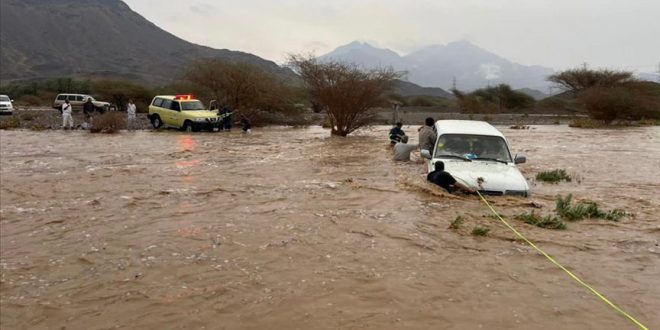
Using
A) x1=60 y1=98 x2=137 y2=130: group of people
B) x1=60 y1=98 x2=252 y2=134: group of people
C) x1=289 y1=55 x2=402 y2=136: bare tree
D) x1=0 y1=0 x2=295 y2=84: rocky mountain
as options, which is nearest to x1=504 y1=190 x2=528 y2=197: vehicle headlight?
x1=289 y1=55 x2=402 y2=136: bare tree

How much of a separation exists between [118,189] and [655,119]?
39313 mm

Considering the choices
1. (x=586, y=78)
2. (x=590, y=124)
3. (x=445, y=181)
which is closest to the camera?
(x=445, y=181)

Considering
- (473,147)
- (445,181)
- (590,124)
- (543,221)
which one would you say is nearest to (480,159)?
(473,147)

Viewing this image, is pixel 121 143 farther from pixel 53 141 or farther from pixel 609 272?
pixel 609 272

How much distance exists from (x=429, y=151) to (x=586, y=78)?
160 ft

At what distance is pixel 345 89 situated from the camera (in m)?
25.1

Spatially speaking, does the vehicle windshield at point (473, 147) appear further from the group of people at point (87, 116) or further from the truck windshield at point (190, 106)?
the group of people at point (87, 116)

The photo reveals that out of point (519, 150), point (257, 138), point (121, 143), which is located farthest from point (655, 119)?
point (121, 143)

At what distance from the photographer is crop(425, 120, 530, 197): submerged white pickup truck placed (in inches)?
353

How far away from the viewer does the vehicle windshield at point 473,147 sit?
1013 cm

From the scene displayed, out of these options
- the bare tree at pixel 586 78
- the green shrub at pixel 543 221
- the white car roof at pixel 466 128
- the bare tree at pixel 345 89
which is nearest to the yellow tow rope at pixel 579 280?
the green shrub at pixel 543 221

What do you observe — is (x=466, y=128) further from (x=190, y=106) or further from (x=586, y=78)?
(x=586, y=78)

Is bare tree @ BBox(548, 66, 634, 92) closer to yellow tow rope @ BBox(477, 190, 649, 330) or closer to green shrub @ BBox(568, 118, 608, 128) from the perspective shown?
green shrub @ BBox(568, 118, 608, 128)

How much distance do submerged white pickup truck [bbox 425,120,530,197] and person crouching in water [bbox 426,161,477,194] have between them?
10 centimetres
